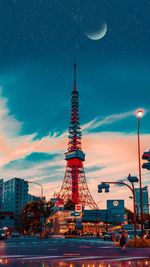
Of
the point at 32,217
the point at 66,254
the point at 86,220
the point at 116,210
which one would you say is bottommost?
the point at 86,220

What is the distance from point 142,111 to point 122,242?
10762 mm

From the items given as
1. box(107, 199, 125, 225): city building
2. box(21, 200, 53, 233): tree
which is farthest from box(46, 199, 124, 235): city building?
box(21, 200, 53, 233): tree

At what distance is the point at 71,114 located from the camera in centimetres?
18225

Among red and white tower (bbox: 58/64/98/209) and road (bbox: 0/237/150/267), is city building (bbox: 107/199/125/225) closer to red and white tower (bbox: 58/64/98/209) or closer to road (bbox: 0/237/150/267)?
red and white tower (bbox: 58/64/98/209)

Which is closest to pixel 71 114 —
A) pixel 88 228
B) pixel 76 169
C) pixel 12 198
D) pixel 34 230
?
pixel 76 169

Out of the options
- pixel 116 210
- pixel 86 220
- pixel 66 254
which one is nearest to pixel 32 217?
pixel 86 220

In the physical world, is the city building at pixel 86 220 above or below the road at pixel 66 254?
below

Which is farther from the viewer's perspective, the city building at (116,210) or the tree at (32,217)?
the city building at (116,210)

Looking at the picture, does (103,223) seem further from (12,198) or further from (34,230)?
(12,198)

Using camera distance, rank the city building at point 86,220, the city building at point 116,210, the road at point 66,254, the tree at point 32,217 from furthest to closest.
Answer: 1. the city building at point 116,210
2. the city building at point 86,220
3. the tree at point 32,217
4. the road at point 66,254

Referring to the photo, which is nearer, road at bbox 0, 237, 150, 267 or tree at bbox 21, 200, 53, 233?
road at bbox 0, 237, 150, 267

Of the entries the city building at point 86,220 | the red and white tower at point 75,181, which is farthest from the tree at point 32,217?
the red and white tower at point 75,181

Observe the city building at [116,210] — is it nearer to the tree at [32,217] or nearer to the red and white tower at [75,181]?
the red and white tower at [75,181]

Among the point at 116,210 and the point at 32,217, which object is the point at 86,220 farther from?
the point at 32,217
